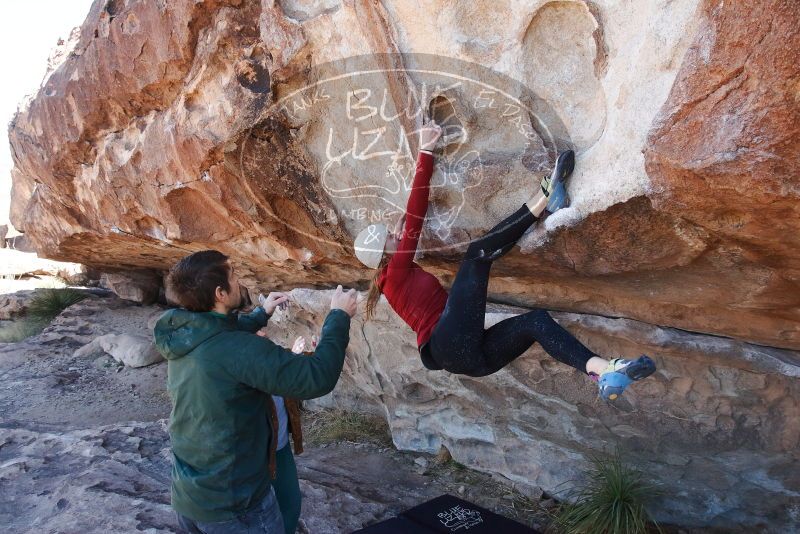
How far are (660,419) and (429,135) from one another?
1.85 metres

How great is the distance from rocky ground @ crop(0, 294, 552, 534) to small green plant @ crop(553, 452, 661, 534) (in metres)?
0.36

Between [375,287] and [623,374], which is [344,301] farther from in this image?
[623,374]

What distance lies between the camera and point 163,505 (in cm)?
325

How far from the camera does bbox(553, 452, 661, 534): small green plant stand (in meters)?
3.04

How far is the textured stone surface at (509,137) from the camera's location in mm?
1821

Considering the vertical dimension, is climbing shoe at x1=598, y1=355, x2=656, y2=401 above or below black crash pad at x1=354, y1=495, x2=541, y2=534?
above

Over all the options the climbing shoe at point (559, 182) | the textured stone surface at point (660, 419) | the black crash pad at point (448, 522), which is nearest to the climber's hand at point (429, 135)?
the climbing shoe at point (559, 182)

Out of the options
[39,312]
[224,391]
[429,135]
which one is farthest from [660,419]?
[39,312]

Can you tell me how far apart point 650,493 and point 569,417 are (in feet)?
1.83

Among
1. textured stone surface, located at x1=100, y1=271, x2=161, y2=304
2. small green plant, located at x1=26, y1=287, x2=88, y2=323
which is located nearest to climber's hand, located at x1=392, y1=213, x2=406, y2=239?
textured stone surface, located at x1=100, y1=271, x2=161, y2=304

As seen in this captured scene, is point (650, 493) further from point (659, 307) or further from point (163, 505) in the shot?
point (163, 505)

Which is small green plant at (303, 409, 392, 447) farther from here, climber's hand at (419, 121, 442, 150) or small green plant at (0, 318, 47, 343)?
small green plant at (0, 318, 47, 343)

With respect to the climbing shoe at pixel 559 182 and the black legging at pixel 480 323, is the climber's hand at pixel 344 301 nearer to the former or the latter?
the black legging at pixel 480 323

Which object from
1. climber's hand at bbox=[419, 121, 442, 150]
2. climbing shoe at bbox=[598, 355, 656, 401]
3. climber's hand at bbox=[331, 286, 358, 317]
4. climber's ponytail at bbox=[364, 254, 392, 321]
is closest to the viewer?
climbing shoe at bbox=[598, 355, 656, 401]
